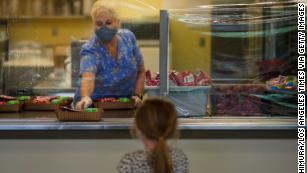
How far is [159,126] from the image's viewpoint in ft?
6.39

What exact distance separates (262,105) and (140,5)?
1288 millimetres

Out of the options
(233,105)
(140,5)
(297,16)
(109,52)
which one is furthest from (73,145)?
(297,16)

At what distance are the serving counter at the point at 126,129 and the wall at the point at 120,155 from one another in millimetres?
44

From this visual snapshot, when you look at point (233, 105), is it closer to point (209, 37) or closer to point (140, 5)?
point (209, 37)

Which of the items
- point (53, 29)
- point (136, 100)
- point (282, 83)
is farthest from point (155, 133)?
point (53, 29)

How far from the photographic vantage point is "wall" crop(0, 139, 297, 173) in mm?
3109

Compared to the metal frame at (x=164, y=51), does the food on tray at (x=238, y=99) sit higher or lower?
lower

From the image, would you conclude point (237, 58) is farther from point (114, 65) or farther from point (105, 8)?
point (105, 8)

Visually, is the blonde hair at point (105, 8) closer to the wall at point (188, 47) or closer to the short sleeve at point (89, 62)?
the short sleeve at point (89, 62)

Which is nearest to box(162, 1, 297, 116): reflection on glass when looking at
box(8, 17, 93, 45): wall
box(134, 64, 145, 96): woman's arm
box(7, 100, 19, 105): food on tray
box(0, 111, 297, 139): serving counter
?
box(0, 111, 297, 139): serving counter

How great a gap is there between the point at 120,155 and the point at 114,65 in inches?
27.2

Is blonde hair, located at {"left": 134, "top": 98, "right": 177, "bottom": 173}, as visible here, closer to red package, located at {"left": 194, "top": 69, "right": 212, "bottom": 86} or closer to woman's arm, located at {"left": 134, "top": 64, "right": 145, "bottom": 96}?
red package, located at {"left": 194, "top": 69, "right": 212, "bottom": 86}

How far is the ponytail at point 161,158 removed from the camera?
1.94 meters

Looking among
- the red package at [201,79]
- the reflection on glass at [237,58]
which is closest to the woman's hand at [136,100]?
the reflection on glass at [237,58]
